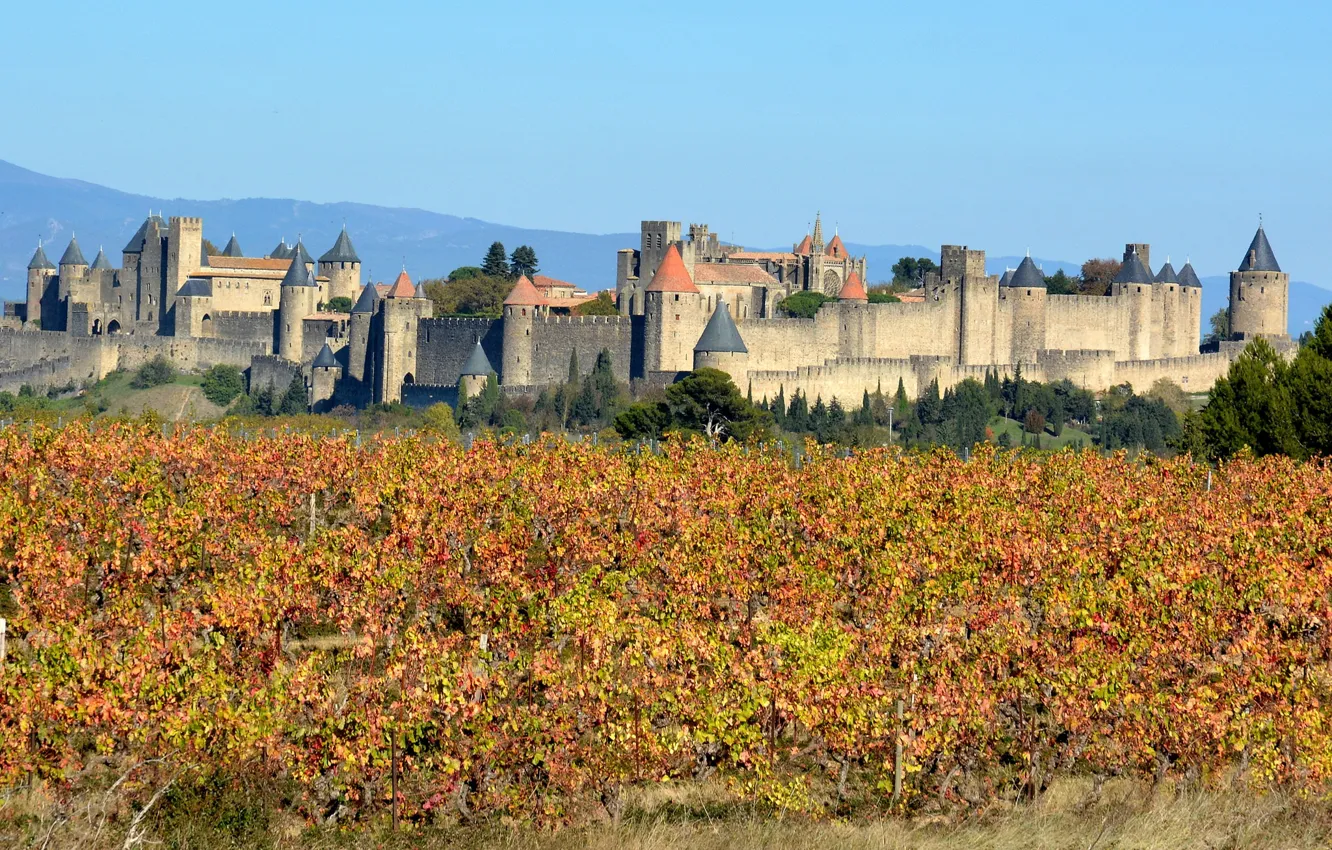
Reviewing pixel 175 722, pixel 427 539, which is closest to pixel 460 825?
pixel 175 722

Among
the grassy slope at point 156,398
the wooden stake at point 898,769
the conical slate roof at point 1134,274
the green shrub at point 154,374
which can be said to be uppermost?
the conical slate roof at point 1134,274

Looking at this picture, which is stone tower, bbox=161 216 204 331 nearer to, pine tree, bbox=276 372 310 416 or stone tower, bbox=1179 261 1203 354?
pine tree, bbox=276 372 310 416

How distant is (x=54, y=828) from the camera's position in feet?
38.0

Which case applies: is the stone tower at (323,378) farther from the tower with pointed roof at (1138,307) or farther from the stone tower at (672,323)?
the tower with pointed roof at (1138,307)

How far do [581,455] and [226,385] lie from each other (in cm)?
4497

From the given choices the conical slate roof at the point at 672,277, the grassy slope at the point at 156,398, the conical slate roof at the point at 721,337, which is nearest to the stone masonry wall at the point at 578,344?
the conical slate roof at the point at 672,277

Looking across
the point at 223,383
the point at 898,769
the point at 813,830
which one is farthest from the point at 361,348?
the point at 813,830

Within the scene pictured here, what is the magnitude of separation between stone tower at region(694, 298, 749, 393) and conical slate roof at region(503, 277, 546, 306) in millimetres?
3956

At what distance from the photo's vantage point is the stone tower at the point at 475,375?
59812mm

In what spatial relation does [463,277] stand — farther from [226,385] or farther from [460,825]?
[460,825]

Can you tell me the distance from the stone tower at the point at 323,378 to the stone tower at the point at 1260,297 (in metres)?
29.4

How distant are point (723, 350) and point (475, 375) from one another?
7102 mm

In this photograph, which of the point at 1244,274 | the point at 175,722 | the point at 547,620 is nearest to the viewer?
the point at 175,722

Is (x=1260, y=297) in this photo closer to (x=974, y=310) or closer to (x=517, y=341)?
(x=974, y=310)
